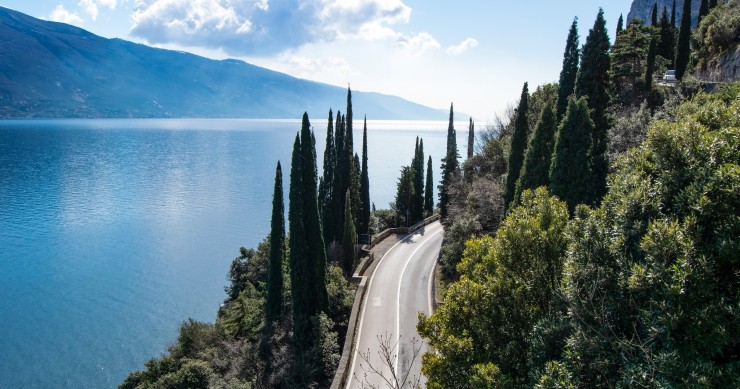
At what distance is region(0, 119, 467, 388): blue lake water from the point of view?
3369cm

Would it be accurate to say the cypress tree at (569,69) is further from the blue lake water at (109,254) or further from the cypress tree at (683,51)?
the blue lake water at (109,254)

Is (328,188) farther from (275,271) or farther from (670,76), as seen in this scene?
(670,76)

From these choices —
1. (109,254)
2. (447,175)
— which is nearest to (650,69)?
(447,175)

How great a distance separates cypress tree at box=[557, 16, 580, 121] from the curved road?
15.0m

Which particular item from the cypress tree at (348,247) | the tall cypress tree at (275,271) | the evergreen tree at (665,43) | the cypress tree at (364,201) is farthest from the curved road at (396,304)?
the evergreen tree at (665,43)

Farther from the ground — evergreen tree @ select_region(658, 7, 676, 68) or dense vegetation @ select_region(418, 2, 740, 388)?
evergreen tree @ select_region(658, 7, 676, 68)

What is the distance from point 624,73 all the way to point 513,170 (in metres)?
14.0

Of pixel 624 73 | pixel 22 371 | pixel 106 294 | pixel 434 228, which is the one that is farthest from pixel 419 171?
pixel 22 371

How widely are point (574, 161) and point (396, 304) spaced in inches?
553

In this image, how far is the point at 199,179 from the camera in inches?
3669

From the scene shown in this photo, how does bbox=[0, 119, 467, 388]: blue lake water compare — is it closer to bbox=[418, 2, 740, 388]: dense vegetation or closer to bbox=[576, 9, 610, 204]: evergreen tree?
bbox=[418, 2, 740, 388]: dense vegetation

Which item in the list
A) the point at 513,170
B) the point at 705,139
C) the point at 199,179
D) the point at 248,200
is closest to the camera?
the point at 705,139

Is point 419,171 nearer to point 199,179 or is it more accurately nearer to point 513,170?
point 513,170

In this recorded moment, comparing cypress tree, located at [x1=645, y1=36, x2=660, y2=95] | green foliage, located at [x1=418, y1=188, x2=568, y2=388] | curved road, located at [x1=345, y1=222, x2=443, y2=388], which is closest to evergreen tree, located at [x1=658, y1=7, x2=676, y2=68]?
cypress tree, located at [x1=645, y1=36, x2=660, y2=95]
